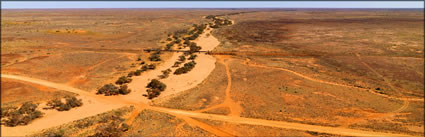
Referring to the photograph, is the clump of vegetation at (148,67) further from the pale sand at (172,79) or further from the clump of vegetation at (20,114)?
the clump of vegetation at (20,114)

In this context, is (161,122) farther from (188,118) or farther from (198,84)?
(198,84)

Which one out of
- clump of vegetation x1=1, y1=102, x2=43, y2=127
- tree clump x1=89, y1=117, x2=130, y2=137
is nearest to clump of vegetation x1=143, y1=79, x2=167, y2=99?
tree clump x1=89, y1=117, x2=130, y2=137

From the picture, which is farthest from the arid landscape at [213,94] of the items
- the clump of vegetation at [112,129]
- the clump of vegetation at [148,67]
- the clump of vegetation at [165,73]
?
the clump of vegetation at [148,67]

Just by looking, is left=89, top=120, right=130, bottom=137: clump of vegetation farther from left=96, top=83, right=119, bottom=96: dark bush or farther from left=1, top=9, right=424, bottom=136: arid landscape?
left=96, top=83, right=119, bottom=96: dark bush

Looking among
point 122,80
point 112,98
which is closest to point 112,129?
point 112,98

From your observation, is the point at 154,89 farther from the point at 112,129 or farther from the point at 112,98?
the point at 112,129

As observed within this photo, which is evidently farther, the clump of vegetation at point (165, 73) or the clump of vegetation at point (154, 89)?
the clump of vegetation at point (165, 73)

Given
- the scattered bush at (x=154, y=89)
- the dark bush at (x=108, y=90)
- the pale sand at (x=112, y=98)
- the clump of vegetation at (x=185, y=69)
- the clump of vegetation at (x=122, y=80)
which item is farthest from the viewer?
the clump of vegetation at (x=185, y=69)
